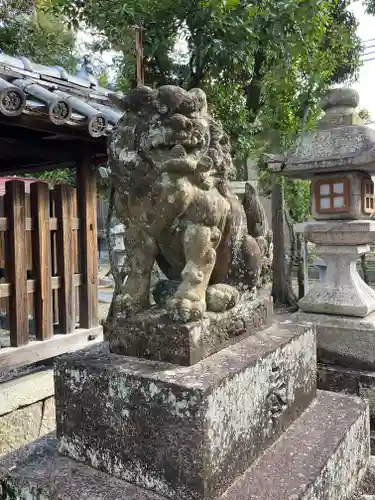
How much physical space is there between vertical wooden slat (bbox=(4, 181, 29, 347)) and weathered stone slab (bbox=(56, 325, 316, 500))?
158cm

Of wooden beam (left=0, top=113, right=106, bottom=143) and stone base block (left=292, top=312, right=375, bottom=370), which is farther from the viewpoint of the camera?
stone base block (left=292, top=312, right=375, bottom=370)

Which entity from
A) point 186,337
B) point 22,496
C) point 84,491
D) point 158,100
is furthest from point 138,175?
point 22,496

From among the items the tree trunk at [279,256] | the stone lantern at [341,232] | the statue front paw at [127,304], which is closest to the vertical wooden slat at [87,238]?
the stone lantern at [341,232]

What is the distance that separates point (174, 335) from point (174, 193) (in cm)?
56

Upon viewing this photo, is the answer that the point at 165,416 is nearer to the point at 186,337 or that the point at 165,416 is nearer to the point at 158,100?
the point at 186,337

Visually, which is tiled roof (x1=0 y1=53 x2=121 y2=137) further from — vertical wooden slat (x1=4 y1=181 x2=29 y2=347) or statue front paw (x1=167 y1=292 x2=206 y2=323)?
statue front paw (x1=167 y1=292 x2=206 y2=323)

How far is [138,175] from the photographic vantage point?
1703 mm

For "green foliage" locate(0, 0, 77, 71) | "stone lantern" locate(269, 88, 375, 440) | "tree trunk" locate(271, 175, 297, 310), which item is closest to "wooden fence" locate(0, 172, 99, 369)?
"stone lantern" locate(269, 88, 375, 440)

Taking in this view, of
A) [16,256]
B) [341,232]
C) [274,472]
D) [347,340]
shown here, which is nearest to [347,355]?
[347,340]

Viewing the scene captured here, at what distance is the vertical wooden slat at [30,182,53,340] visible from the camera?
326cm

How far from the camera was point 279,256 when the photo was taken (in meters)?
8.30

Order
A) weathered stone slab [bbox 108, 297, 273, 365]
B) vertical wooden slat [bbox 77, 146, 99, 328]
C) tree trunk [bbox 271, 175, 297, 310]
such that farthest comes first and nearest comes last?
tree trunk [bbox 271, 175, 297, 310] < vertical wooden slat [bbox 77, 146, 99, 328] < weathered stone slab [bbox 108, 297, 273, 365]

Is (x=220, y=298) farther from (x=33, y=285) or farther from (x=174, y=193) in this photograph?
(x=33, y=285)

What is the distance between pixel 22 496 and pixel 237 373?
3.03 ft
